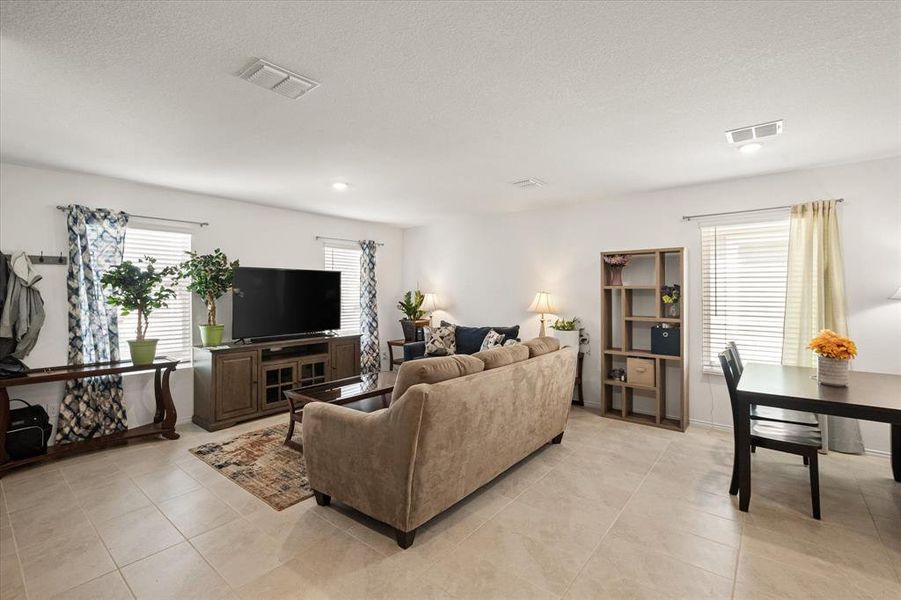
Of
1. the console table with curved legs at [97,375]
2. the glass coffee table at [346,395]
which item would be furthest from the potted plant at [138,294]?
the glass coffee table at [346,395]

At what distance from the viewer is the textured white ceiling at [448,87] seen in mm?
1767

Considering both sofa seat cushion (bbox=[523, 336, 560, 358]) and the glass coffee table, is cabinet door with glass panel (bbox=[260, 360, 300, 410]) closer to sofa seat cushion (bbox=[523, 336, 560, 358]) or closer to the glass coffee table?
the glass coffee table

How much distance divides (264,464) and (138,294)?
2.08 m

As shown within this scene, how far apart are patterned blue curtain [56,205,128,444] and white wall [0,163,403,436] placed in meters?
0.12

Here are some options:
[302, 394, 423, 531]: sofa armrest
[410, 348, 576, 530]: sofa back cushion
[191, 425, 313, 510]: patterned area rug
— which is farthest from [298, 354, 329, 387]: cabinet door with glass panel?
[410, 348, 576, 530]: sofa back cushion

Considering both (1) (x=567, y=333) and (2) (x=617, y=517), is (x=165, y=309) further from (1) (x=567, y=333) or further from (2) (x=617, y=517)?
(2) (x=617, y=517)

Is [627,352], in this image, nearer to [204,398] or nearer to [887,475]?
[887,475]

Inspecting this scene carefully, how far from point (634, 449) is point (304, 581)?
293 cm

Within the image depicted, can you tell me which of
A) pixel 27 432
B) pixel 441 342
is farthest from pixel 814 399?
pixel 27 432

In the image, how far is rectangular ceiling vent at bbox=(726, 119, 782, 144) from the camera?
2.85 metres

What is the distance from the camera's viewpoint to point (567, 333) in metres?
5.02

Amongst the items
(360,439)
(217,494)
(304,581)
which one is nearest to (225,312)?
(217,494)

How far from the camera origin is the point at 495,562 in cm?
220

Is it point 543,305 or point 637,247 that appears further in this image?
point 543,305
